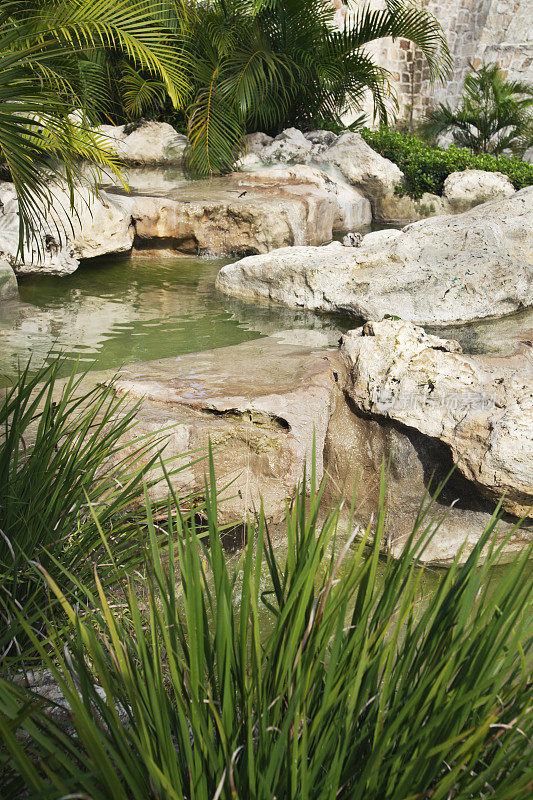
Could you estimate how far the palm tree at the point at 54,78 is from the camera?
3023mm

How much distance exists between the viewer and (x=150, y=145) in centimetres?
948

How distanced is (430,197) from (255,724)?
9.61m

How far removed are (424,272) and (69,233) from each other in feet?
11.5

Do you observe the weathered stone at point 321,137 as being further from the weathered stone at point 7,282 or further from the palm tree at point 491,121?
the weathered stone at point 7,282

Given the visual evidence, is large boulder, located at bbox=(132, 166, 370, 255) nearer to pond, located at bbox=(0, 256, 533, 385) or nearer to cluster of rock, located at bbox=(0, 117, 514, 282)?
cluster of rock, located at bbox=(0, 117, 514, 282)

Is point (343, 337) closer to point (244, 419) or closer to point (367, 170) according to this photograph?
point (244, 419)

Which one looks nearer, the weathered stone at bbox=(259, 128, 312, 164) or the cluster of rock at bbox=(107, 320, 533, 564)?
the cluster of rock at bbox=(107, 320, 533, 564)

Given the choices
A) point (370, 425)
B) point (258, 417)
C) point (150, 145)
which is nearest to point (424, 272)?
point (370, 425)

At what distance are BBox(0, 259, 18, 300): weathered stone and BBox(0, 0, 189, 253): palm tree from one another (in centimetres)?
37

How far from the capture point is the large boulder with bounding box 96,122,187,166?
9.42 m

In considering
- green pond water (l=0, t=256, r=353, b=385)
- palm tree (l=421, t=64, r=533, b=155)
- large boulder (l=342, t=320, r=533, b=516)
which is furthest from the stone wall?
large boulder (l=342, t=320, r=533, b=516)

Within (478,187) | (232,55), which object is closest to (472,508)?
(478,187)

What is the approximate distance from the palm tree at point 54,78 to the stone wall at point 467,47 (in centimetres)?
881

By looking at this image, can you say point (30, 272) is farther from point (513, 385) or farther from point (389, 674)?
point (389, 674)
